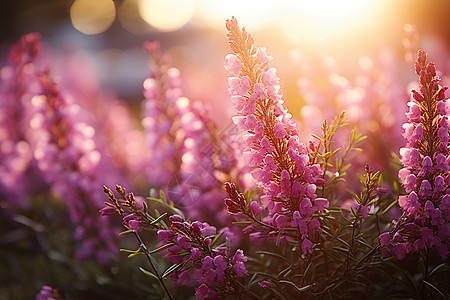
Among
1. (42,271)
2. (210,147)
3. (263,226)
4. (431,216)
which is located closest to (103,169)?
(42,271)

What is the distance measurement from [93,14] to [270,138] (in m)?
21.4

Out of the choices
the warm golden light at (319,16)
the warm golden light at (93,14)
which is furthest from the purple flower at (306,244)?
the warm golden light at (93,14)

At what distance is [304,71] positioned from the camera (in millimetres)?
3096

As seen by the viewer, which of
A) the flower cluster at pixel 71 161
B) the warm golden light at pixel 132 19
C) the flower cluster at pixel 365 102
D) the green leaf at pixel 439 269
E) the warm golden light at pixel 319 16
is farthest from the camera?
the warm golden light at pixel 132 19

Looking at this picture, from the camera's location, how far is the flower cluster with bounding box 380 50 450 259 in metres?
1.41

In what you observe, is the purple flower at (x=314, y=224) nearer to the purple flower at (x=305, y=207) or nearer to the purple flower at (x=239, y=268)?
the purple flower at (x=305, y=207)

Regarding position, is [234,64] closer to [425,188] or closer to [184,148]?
[425,188]

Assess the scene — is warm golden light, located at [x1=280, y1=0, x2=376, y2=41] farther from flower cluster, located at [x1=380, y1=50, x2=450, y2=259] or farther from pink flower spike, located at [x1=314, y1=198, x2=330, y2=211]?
pink flower spike, located at [x1=314, y1=198, x2=330, y2=211]

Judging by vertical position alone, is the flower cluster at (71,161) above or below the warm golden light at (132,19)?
below

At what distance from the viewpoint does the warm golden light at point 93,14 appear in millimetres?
17725

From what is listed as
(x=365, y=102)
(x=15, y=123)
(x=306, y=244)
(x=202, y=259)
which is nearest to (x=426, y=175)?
(x=306, y=244)

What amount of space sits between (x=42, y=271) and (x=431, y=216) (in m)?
3.01

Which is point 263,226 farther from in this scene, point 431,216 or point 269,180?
point 431,216

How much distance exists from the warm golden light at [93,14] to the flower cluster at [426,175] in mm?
16741
